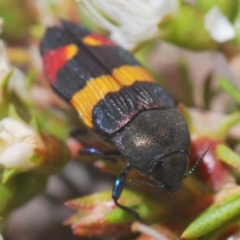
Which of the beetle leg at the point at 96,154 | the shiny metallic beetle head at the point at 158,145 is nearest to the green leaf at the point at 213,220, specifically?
the shiny metallic beetle head at the point at 158,145

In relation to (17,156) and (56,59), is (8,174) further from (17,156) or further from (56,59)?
(56,59)

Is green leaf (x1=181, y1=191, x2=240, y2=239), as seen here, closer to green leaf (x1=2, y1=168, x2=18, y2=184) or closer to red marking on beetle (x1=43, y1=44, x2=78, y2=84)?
green leaf (x1=2, y1=168, x2=18, y2=184)

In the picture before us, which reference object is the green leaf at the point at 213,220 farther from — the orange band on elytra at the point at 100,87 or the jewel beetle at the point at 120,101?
the orange band on elytra at the point at 100,87

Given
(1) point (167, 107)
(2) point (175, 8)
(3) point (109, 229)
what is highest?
(2) point (175, 8)

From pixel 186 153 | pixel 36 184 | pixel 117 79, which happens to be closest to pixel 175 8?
pixel 117 79

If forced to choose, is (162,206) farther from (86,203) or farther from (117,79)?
(117,79)

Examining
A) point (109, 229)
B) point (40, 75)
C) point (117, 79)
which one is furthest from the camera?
point (40, 75)

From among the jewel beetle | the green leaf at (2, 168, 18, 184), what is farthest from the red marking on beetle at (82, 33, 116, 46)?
the green leaf at (2, 168, 18, 184)
